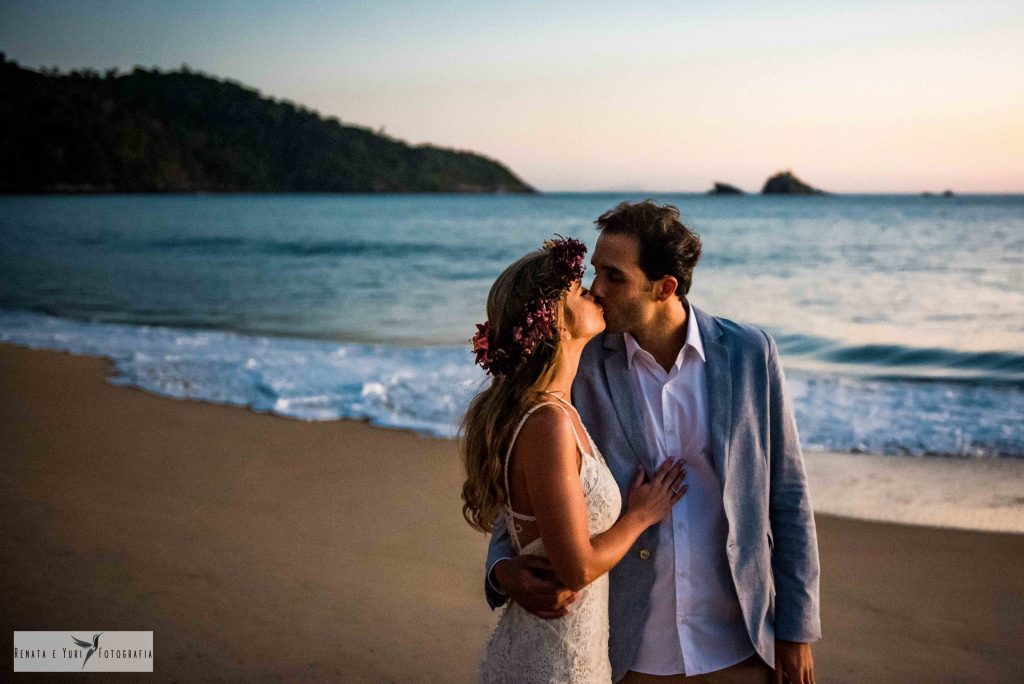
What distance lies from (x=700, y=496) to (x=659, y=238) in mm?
817

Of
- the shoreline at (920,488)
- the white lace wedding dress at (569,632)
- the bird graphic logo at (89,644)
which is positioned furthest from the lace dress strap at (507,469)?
the shoreline at (920,488)

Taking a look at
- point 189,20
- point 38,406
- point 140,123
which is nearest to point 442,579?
point 38,406

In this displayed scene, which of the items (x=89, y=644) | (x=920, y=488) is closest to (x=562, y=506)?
(x=89, y=644)

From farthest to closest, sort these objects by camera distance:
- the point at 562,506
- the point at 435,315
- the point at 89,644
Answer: the point at 435,315 → the point at 89,644 → the point at 562,506

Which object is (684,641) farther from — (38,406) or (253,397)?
(38,406)

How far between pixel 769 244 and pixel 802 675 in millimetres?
37312

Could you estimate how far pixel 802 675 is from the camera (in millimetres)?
2652

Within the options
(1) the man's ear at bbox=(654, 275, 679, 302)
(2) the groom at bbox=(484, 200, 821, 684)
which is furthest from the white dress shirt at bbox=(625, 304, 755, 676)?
(1) the man's ear at bbox=(654, 275, 679, 302)

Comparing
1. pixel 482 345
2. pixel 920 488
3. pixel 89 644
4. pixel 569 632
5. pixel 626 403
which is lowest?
pixel 89 644

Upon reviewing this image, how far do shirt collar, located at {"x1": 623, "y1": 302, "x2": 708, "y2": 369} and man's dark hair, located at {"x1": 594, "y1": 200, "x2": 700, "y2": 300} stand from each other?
0.13 metres

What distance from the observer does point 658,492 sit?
2.53m

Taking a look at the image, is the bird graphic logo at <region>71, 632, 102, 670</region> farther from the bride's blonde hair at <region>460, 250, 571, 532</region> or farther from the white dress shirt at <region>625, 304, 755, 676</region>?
the white dress shirt at <region>625, 304, 755, 676</region>

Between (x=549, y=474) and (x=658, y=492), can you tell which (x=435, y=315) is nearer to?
(x=658, y=492)

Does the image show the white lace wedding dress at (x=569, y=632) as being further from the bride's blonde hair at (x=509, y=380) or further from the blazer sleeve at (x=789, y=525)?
the blazer sleeve at (x=789, y=525)
